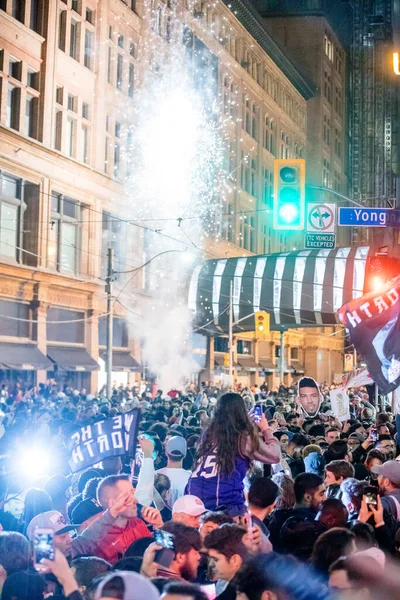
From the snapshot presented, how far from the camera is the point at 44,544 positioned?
3801mm

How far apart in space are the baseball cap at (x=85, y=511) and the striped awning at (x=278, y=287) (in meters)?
37.7

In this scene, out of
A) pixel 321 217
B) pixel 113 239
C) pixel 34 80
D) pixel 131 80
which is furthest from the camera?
pixel 131 80

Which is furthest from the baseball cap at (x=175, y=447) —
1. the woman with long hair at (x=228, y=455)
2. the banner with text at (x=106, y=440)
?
the woman with long hair at (x=228, y=455)

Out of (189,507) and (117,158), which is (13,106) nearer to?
(117,158)

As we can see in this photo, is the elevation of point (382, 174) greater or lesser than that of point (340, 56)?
lesser

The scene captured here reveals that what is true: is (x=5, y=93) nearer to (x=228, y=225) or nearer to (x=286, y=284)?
(x=286, y=284)

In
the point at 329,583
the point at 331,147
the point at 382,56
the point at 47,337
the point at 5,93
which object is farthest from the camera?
the point at 331,147

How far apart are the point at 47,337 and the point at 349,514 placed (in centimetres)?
3176

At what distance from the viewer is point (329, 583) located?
4.29 metres

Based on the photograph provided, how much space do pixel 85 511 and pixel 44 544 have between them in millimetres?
2941

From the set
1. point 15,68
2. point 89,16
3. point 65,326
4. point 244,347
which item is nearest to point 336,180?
point 244,347

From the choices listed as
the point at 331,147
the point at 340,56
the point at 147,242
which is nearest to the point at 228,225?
the point at 147,242

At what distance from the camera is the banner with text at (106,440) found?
7398 mm

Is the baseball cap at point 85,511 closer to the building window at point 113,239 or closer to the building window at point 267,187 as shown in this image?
the building window at point 113,239
